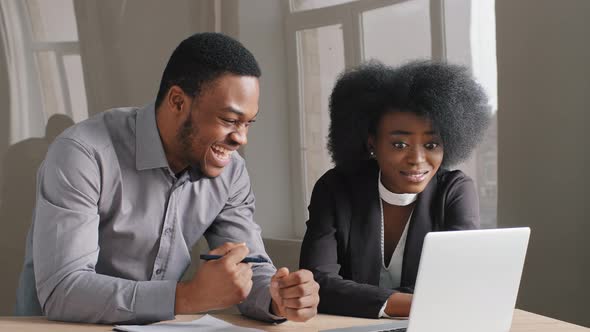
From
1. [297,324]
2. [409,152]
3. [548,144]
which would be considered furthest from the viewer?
[548,144]

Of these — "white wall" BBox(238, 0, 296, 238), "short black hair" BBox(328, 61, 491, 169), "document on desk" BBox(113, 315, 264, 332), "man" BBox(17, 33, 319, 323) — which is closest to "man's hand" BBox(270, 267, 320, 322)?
"man" BBox(17, 33, 319, 323)

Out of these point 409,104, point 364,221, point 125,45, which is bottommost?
point 364,221

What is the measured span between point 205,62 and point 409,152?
2.18 ft

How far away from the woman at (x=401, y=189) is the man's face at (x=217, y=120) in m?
0.43

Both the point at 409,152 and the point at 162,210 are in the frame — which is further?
the point at 409,152

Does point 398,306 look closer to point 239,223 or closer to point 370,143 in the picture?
point 239,223

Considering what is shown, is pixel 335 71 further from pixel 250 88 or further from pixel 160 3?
pixel 250 88

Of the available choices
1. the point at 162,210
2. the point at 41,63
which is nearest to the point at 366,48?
the point at 41,63

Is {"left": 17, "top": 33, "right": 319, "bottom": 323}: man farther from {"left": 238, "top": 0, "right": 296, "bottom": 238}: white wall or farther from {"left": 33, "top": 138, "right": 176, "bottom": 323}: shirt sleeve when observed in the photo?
{"left": 238, "top": 0, "right": 296, "bottom": 238}: white wall

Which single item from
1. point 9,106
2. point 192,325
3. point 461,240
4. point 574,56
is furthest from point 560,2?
point 9,106

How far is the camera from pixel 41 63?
3.00 meters

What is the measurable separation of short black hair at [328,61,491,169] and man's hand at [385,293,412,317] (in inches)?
24.5

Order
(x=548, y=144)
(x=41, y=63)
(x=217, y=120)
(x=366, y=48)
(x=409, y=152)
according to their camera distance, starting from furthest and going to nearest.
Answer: (x=366, y=48) < (x=41, y=63) < (x=548, y=144) < (x=409, y=152) < (x=217, y=120)

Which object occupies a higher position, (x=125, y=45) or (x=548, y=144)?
(x=125, y=45)
